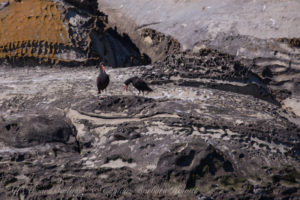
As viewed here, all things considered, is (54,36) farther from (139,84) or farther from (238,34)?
(238,34)

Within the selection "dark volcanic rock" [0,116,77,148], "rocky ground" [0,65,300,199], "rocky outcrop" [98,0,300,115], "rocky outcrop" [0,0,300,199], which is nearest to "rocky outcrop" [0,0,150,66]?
"rocky outcrop" [0,0,300,199]

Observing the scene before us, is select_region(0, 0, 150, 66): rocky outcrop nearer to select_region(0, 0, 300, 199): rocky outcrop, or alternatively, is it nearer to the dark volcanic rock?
select_region(0, 0, 300, 199): rocky outcrop

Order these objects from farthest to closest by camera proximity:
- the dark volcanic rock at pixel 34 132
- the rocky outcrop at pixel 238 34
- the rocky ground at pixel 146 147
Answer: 1. the rocky outcrop at pixel 238 34
2. the dark volcanic rock at pixel 34 132
3. the rocky ground at pixel 146 147

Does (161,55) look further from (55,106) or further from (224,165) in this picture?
(224,165)

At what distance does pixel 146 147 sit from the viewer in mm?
4191

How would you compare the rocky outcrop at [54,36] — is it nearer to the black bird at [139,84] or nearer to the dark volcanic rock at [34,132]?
the black bird at [139,84]

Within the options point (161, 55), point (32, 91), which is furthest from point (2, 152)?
point (161, 55)

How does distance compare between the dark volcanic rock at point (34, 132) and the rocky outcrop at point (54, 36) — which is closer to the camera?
the dark volcanic rock at point (34, 132)

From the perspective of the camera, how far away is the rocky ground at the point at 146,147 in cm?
395

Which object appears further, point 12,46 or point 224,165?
point 12,46

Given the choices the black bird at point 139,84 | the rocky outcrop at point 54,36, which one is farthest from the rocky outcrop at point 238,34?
the black bird at point 139,84

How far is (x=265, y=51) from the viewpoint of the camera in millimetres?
5859

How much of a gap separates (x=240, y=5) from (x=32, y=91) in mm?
2929

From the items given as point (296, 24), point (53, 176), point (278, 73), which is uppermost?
point (296, 24)
